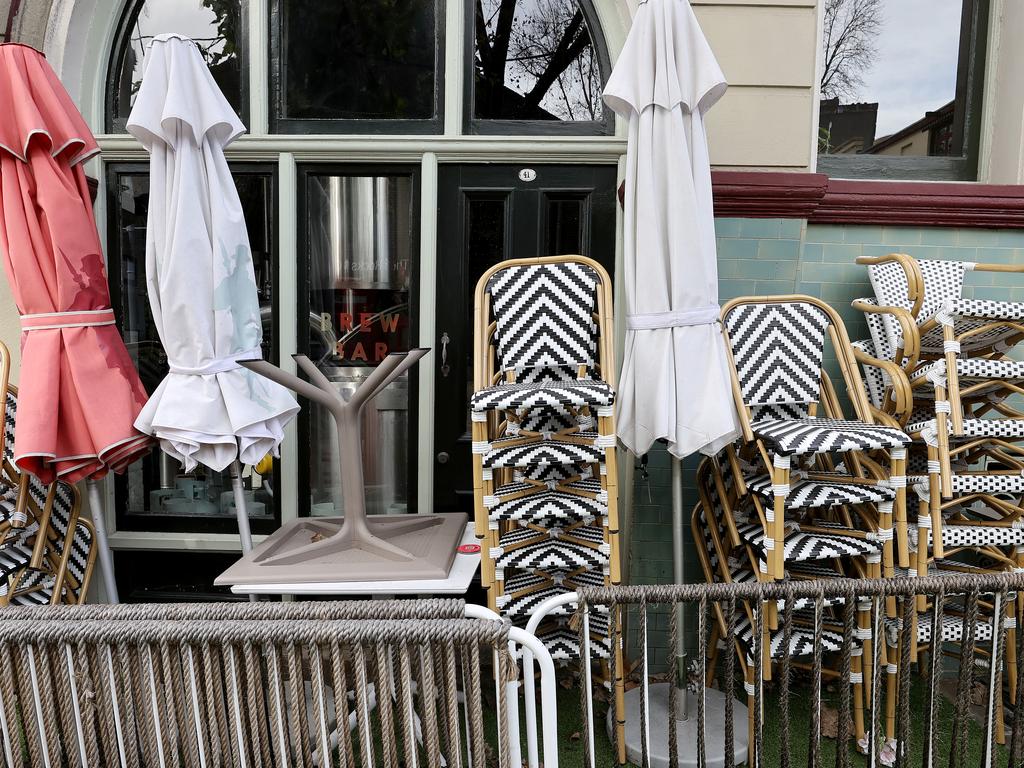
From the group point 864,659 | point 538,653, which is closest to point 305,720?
point 538,653

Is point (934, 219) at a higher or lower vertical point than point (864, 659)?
higher

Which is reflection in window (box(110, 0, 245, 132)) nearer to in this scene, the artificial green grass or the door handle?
the door handle

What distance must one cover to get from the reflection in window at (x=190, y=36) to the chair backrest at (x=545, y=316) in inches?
66.0

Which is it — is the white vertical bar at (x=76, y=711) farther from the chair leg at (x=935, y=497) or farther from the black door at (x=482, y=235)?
the chair leg at (x=935, y=497)

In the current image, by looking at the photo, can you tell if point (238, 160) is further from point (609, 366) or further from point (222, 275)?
point (609, 366)

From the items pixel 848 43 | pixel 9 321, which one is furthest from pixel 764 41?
pixel 9 321

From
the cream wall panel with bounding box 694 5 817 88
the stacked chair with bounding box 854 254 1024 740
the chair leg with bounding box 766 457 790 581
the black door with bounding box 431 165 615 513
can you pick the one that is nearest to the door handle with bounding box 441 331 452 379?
the black door with bounding box 431 165 615 513

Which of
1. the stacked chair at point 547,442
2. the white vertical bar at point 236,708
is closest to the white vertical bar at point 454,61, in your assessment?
the stacked chair at point 547,442

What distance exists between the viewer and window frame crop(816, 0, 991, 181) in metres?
3.37

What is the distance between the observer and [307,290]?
3250 millimetres

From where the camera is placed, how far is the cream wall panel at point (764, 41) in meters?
2.91

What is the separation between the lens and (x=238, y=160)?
318 centimetres

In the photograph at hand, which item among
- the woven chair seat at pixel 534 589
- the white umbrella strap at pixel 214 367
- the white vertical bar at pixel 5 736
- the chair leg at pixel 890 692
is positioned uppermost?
the white umbrella strap at pixel 214 367

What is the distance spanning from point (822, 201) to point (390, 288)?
79.1 inches
